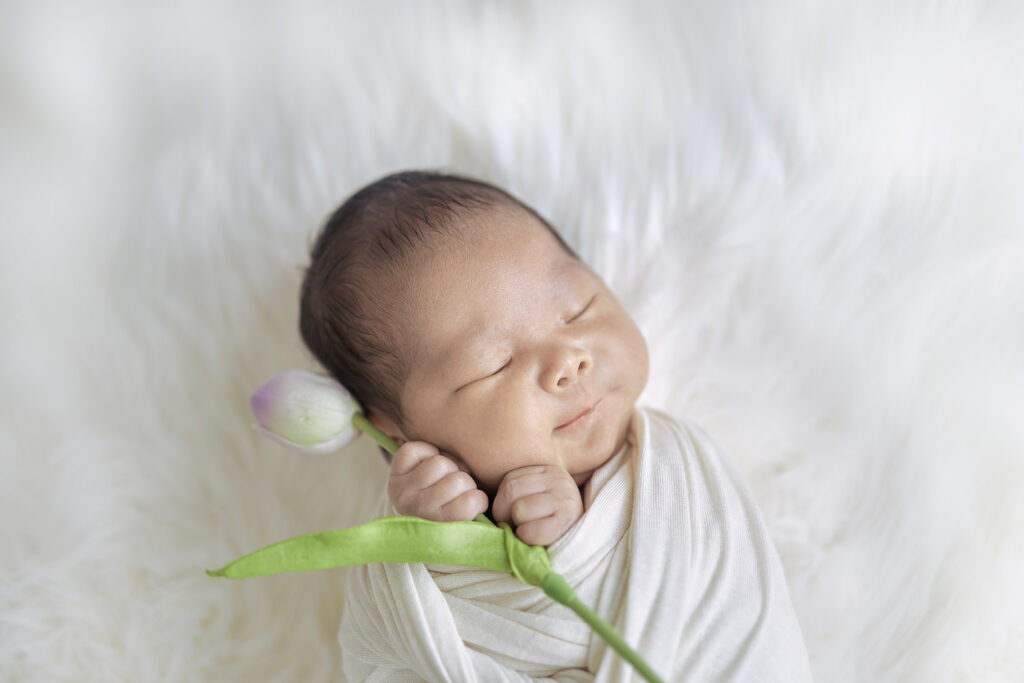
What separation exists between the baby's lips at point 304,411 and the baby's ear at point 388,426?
0.04m

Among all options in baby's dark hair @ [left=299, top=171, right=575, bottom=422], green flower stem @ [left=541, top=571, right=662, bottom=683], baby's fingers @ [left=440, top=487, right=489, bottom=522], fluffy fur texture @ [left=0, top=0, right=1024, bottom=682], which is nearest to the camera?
green flower stem @ [left=541, top=571, right=662, bottom=683]

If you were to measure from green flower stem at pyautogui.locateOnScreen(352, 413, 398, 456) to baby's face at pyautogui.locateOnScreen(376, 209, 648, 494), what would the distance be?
3 centimetres

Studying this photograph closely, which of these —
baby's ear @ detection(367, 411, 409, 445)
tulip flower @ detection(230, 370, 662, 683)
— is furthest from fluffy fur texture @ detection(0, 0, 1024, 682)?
tulip flower @ detection(230, 370, 662, 683)

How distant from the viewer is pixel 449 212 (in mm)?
1044

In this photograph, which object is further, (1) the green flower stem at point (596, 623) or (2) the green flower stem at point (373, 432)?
(2) the green flower stem at point (373, 432)

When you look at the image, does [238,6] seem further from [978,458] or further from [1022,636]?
[1022,636]

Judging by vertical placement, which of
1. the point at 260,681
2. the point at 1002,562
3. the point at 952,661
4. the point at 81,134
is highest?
the point at 81,134

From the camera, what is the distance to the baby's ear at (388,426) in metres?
1.08

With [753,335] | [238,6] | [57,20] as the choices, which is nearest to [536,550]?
[753,335]

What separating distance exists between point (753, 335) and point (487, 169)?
0.50m

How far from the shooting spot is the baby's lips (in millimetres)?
1021

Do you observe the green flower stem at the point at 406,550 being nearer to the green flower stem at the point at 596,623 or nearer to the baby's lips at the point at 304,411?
the green flower stem at the point at 596,623

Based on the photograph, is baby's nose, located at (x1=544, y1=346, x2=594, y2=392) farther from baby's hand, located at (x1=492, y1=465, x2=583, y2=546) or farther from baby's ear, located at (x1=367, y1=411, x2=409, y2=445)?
baby's ear, located at (x1=367, y1=411, x2=409, y2=445)

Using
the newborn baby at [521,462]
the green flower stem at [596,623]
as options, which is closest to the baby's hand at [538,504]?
the newborn baby at [521,462]
